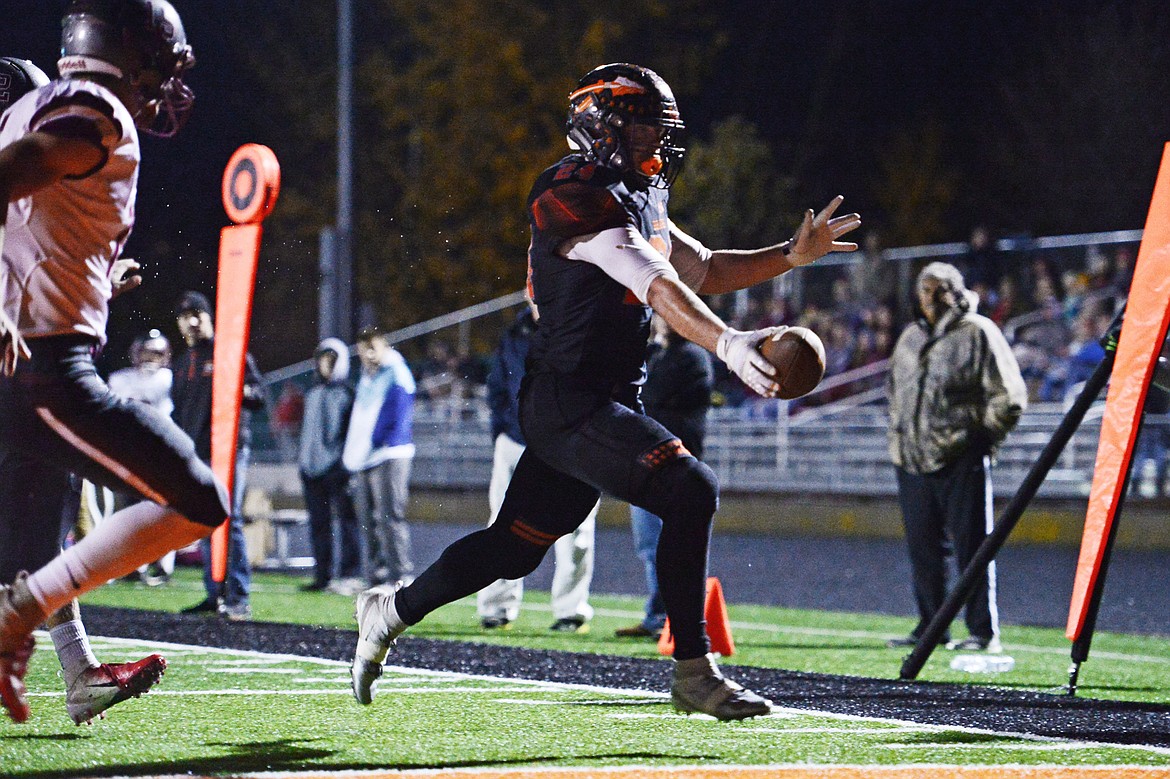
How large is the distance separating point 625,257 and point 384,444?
24.9 feet

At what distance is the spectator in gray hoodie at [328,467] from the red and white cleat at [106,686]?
771cm

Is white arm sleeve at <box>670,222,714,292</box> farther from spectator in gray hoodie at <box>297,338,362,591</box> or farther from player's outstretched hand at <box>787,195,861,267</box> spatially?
spectator in gray hoodie at <box>297,338,362,591</box>

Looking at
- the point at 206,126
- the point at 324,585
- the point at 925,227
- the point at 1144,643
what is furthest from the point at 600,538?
the point at 206,126

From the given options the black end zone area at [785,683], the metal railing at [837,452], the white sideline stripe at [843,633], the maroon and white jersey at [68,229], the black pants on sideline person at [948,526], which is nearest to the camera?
the maroon and white jersey at [68,229]

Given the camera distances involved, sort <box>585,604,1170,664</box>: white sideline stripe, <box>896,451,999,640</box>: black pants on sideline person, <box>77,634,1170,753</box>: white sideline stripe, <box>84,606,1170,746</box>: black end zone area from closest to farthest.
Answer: <box>77,634,1170,753</box>: white sideline stripe < <box>84,606,1170,746</box>: black end zone area < <box>896,451,999,640</box>: black pants on sideline person < <box>585,604,1170,664</box>: white sideline stripe

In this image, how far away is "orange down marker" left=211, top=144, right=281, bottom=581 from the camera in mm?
9852

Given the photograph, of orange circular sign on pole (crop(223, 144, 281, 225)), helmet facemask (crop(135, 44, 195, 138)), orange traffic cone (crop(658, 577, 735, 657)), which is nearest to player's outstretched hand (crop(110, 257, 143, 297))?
helmet facemask (crop(135, 44, 195, 138))

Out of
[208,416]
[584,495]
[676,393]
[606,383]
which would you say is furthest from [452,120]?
[606,383]

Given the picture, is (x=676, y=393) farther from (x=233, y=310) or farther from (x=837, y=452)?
(x=837, y=452)

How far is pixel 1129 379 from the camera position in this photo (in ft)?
21.2

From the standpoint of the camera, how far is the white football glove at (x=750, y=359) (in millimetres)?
4371

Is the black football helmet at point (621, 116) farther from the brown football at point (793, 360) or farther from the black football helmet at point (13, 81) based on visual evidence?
the black football helmet at point (13, 81)

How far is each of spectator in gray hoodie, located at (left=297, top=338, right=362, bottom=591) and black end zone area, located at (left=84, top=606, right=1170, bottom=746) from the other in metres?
3.40

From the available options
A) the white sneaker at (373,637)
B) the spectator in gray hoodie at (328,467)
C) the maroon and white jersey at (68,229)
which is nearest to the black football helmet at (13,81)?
the maroon and white jersey at (68,229)
